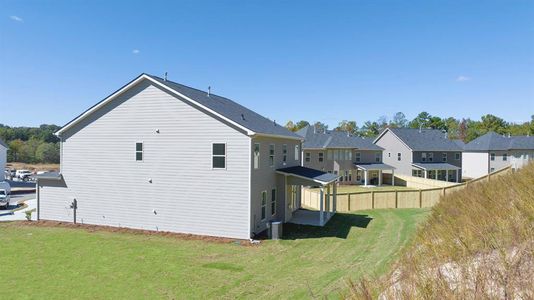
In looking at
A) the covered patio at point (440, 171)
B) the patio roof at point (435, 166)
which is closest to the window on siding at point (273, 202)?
the covered patio at point (440, 171)

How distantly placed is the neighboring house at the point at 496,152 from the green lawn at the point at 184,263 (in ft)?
148

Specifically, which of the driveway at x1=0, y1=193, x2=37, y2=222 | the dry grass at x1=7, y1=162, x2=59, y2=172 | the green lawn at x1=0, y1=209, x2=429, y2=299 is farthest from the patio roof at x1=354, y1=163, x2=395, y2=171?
the dry grass at x1=7, y1=162, x2=59, y2=172

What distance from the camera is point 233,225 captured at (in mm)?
16359

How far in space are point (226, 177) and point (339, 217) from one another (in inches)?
350

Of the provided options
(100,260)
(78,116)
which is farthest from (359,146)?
(100,260)

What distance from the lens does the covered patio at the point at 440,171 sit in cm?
4600

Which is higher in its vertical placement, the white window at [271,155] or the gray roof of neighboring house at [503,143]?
the gray roof of neighboring house at [503,143]

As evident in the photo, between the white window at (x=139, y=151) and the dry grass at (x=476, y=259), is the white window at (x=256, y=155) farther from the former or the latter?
the dry grass at (x=476, y=259)

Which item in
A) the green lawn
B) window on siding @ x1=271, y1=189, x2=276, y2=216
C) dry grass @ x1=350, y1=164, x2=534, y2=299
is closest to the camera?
dry grass @ x1=350, y1=164, x2=534, y2=299

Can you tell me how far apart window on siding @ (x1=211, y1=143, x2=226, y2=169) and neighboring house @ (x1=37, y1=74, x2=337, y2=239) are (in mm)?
50

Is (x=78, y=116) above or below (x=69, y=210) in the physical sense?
above

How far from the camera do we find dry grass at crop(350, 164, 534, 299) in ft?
11.6

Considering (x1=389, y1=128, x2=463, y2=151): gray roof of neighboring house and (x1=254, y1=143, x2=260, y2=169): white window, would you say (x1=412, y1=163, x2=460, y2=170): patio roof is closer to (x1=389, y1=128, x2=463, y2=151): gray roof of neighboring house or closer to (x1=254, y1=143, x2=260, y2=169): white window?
(x1=389, y1=128, x2=463, y2=151): gray roof of neighboring house

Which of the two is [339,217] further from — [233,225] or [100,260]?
[100,260]
